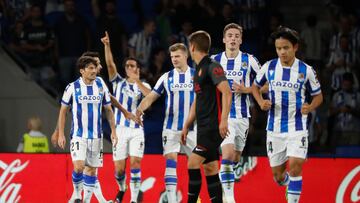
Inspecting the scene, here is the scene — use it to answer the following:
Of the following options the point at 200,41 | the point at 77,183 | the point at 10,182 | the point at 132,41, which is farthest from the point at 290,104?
the point at 132,41

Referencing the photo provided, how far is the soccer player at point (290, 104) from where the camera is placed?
11289mm

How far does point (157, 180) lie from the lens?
14289 millimetres

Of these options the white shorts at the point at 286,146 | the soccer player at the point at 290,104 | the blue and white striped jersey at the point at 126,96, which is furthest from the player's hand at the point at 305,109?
the blue and white striped jersey at the point at 126,96

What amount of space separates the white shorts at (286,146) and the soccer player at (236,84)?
565 mm

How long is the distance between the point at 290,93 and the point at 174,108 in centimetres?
223

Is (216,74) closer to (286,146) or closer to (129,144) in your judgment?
(286,146)

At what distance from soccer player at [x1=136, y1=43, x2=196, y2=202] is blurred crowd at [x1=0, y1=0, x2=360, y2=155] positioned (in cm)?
326

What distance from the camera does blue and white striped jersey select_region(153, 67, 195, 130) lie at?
13055 millimetres

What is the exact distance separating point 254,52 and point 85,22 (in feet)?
10.1

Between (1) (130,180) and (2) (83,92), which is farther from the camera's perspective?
(1) (130,180)

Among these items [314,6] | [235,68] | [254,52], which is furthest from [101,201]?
[314,6]

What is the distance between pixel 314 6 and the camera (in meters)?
18.8

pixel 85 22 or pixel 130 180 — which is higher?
pixel 85 22

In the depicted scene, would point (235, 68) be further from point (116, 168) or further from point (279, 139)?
point (116, 168)
